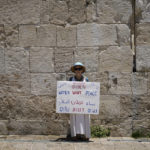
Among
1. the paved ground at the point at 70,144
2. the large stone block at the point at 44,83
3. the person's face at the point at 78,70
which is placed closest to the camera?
the paved ground at the point at 70,144

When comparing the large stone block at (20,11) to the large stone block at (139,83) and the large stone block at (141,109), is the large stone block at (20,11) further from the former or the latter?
the large stone block at (141,109)

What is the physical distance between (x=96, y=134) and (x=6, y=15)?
2.75m

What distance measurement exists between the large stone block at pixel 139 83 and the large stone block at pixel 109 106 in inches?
14.8

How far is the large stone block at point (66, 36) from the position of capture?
16.6 ft

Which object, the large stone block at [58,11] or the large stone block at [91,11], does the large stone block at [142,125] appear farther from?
the large stone block at [58,11]

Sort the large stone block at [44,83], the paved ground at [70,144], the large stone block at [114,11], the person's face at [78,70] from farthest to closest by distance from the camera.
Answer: the large stone block at [44,83] → the large stone block at [114,11] → the person's face at [78,70] → the paved ground at [70,144]

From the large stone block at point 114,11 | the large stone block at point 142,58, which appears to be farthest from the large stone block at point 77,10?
the large stone block at point 142,58

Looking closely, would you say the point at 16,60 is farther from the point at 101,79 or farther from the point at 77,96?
the point at 101,79

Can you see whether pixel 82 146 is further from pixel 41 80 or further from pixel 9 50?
pixel 9 50

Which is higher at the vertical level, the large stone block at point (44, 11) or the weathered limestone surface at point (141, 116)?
the large stone block at point (44, 11)

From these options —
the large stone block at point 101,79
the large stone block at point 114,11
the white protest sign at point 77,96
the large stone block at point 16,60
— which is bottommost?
the white protest sign at point 77,96

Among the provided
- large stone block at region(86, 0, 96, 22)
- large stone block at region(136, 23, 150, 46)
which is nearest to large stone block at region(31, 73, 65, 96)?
large stone block at region(86, 0, 96, 22)

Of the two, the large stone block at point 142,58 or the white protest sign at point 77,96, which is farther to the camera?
the large stone block at point 142,58

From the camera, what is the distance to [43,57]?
5.09 m
